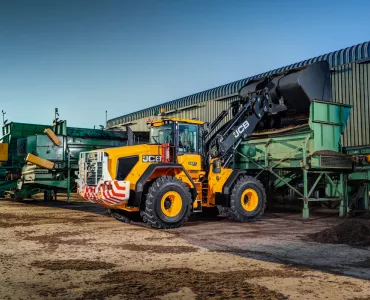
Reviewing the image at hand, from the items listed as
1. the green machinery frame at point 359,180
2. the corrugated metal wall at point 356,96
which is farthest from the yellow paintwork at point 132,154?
the corrugated metal wall at point 356,96

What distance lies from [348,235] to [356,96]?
8036 millimetres

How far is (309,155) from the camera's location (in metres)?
12.0

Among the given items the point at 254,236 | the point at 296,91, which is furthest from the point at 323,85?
the point at 254,236

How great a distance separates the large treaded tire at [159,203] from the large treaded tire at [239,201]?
153cm

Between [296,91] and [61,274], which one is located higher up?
[296,91]

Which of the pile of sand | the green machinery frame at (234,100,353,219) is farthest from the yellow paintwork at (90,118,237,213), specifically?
the pile of sand

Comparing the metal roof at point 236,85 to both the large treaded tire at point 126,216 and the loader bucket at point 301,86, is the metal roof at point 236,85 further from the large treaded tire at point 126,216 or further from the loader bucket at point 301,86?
the large treaded tire at point 126,216

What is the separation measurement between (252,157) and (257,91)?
2.06m

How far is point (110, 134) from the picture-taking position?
→ 1861 cm

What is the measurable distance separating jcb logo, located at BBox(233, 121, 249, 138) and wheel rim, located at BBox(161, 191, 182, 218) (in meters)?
3.28

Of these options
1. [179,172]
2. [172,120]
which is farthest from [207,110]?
[179,172]

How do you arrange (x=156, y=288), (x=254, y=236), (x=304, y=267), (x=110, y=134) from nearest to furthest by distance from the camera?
1. (x=156, y=288)
2. (x=304, y=267)
3. (x=254, y=236)
4. (x=110, y=134)

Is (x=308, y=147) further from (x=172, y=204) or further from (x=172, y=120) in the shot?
(x=172, y=204)

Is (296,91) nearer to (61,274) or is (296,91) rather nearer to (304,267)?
(304,267)
